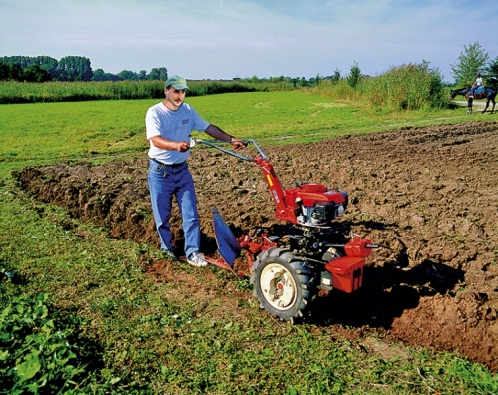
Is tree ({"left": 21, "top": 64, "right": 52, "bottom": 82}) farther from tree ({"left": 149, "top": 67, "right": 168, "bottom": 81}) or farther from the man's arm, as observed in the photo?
the man's arm

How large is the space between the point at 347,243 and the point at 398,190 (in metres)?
4.28

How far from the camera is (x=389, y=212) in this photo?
6.73 m

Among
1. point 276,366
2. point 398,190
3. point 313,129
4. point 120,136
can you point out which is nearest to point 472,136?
point 313,129

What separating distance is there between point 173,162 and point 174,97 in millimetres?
754

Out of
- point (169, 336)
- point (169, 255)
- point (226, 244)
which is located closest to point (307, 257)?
point (226, 244)

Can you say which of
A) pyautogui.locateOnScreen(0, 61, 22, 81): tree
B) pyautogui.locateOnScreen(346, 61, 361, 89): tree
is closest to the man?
pyautogui.locateOnScreen(346, 61, 361, 89): tree

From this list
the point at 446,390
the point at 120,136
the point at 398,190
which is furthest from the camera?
the point at 120,136

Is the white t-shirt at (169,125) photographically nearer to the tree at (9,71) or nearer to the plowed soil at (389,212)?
the plowed soil at (389,212)

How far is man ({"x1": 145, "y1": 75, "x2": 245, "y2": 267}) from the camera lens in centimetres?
497

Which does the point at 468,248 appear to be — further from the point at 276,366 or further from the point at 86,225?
the point at 86,225

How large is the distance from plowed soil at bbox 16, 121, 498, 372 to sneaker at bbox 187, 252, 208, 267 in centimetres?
38

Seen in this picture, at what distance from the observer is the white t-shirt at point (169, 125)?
4.93 metres

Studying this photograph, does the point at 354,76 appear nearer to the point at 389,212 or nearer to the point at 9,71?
the point at 389,212

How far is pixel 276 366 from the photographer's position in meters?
3.50
